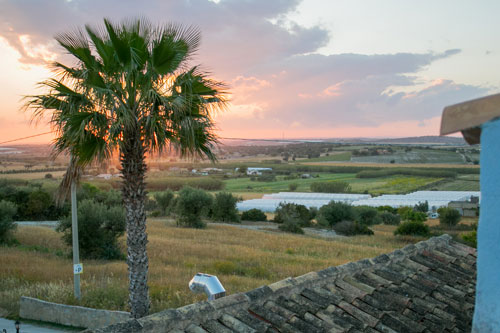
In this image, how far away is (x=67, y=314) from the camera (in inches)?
491

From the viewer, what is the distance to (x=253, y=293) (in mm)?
4035

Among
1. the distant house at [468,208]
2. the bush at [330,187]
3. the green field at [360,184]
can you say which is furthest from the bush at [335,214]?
the bush at [330,187]

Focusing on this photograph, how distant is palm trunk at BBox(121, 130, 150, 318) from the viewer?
10.5 m

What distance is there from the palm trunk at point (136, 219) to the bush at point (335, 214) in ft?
135

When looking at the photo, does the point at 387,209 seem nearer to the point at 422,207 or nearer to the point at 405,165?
the point at 422,207

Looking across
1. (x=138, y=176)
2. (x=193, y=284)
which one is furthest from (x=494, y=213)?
(x=138, y=176)

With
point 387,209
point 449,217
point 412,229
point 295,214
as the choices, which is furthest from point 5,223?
point 387,209

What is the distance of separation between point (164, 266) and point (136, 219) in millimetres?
10128

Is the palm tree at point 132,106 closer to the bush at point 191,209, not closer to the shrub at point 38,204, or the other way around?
the bush at point 191,209

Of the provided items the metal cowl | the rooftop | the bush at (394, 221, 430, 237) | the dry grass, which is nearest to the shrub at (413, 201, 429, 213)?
the bush at (394, 221, 430, 237)

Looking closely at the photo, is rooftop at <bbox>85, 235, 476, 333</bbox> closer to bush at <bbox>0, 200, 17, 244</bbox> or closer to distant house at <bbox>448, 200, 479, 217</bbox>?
bush at <bbox>0, 200, 17, 244</bbox>

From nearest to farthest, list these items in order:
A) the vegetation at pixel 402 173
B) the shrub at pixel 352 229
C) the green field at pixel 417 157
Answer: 1. the shrub at pixel 352 229
2. the green field at pixel 417 157
3. the vegetation at pixel 402 173

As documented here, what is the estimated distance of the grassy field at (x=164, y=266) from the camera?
14.0 meters

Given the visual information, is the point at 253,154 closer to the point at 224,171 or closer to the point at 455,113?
the point at 224,171
